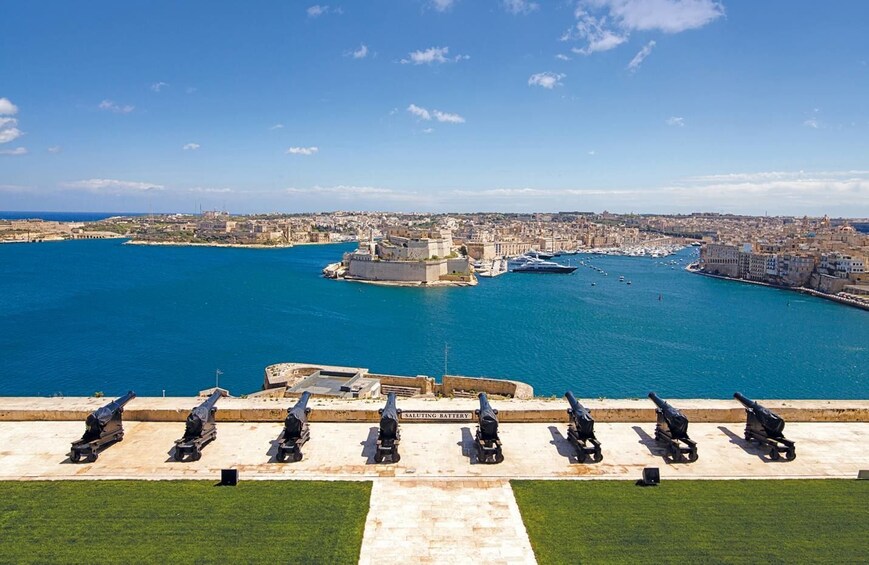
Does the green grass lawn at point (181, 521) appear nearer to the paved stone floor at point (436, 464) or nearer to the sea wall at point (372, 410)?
the paved stone floor at point (436, 464)

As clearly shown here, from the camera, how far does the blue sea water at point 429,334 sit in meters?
24.1

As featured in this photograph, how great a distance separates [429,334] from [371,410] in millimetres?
25682

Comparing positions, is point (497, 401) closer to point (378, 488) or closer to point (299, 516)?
point (378, 488)

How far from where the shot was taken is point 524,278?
216ft

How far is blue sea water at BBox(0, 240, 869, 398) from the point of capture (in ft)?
79.0

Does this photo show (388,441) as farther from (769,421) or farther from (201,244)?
(201,244)

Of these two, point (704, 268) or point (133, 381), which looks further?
point (704, 268)

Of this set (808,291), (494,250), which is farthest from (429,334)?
(494,250)

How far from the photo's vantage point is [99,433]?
7.07 metres

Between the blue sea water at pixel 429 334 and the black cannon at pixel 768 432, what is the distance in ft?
45.9

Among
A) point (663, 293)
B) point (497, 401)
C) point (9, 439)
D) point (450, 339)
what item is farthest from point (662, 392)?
point (663, 293)

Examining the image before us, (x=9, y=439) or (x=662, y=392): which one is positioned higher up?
(x=9, y=439)

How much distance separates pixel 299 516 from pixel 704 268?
252 feet

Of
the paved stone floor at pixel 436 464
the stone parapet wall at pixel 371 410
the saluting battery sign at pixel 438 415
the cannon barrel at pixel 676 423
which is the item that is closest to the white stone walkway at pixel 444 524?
the paved stone floor at pixel 436 464
